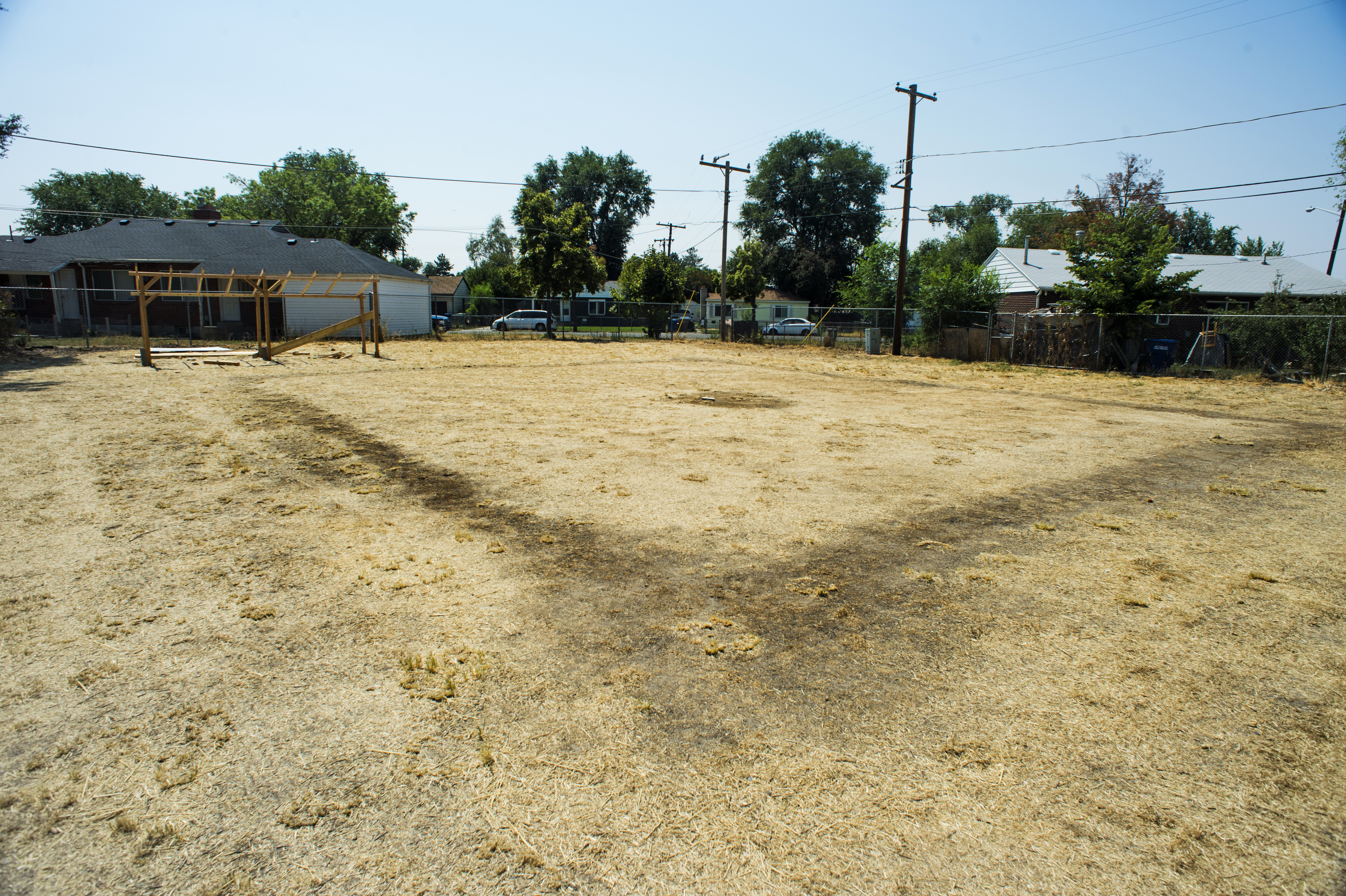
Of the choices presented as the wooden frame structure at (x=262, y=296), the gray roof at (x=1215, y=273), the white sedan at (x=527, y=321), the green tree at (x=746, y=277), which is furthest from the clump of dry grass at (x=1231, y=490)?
the green tree at (x=746, y=277)

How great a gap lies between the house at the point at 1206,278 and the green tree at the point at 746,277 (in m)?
18.8

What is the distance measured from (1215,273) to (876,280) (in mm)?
17172

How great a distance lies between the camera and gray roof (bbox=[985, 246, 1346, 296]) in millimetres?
32688

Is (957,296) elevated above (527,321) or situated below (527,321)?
above

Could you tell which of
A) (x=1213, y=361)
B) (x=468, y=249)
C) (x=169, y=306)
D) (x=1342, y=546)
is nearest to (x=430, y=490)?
(x=1342, y=546)

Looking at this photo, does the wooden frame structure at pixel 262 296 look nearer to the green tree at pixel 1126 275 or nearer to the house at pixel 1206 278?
the green tree at pixel 1126 275

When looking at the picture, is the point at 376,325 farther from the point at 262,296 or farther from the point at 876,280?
the point at 876,280

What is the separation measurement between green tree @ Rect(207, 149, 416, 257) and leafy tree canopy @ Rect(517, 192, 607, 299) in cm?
1721

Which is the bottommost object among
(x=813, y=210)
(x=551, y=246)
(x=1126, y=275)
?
(x=1126, y=275)

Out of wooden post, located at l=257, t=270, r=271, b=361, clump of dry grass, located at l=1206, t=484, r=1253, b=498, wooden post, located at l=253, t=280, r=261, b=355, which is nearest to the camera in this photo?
clump of dry grass, located at l=1206, t=484, r=1253, b=498

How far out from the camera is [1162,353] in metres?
20.8

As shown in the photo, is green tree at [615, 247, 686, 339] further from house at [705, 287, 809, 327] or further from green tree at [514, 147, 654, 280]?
green tree at [514, 147, 654, 280]

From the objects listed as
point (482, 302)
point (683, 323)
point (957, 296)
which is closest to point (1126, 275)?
point (957, 296)

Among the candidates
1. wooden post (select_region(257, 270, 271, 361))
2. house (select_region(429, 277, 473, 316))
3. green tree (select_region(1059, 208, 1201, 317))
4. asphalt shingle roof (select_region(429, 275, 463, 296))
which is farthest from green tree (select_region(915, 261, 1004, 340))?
asphalt shingle roof (select_region(429, 275, 463, 296))
